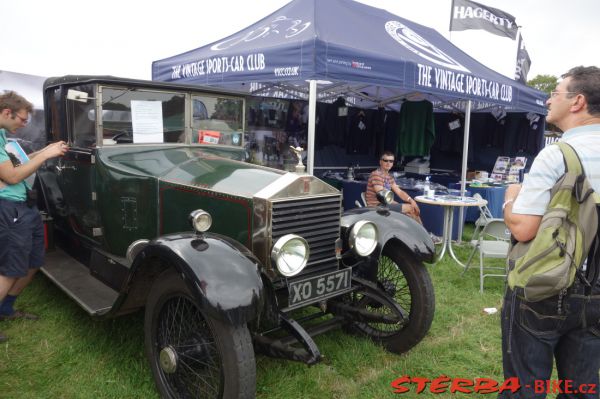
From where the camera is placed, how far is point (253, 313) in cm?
188

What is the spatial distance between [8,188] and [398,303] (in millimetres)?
2646

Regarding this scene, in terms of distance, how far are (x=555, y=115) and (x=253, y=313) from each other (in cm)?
147

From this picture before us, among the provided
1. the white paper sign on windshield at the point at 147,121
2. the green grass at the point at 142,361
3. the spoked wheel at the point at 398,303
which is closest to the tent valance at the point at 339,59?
the white paper sign on windshield at the point at 147,121

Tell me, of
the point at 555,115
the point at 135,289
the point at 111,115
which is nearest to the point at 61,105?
the point at 111,115

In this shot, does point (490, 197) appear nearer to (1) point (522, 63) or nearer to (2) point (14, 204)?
(1) point (522, 63)

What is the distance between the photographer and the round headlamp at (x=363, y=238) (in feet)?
8.46

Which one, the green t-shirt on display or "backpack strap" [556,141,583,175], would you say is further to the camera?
the green t-shirt on display

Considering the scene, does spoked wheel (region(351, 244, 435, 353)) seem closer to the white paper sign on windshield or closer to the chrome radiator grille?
the chrome radiator grille

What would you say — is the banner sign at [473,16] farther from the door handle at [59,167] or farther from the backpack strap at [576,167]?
the backpack strap at [576,167]

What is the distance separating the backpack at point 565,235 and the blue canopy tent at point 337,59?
2.91 metres

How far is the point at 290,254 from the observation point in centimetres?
220

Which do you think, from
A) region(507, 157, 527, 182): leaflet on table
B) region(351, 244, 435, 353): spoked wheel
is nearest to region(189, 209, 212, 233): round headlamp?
region(351, 244, 435, 353): spoked wheel

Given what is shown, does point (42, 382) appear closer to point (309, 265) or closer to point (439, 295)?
point (309, 265)

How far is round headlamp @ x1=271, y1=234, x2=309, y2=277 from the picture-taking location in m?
2.13
